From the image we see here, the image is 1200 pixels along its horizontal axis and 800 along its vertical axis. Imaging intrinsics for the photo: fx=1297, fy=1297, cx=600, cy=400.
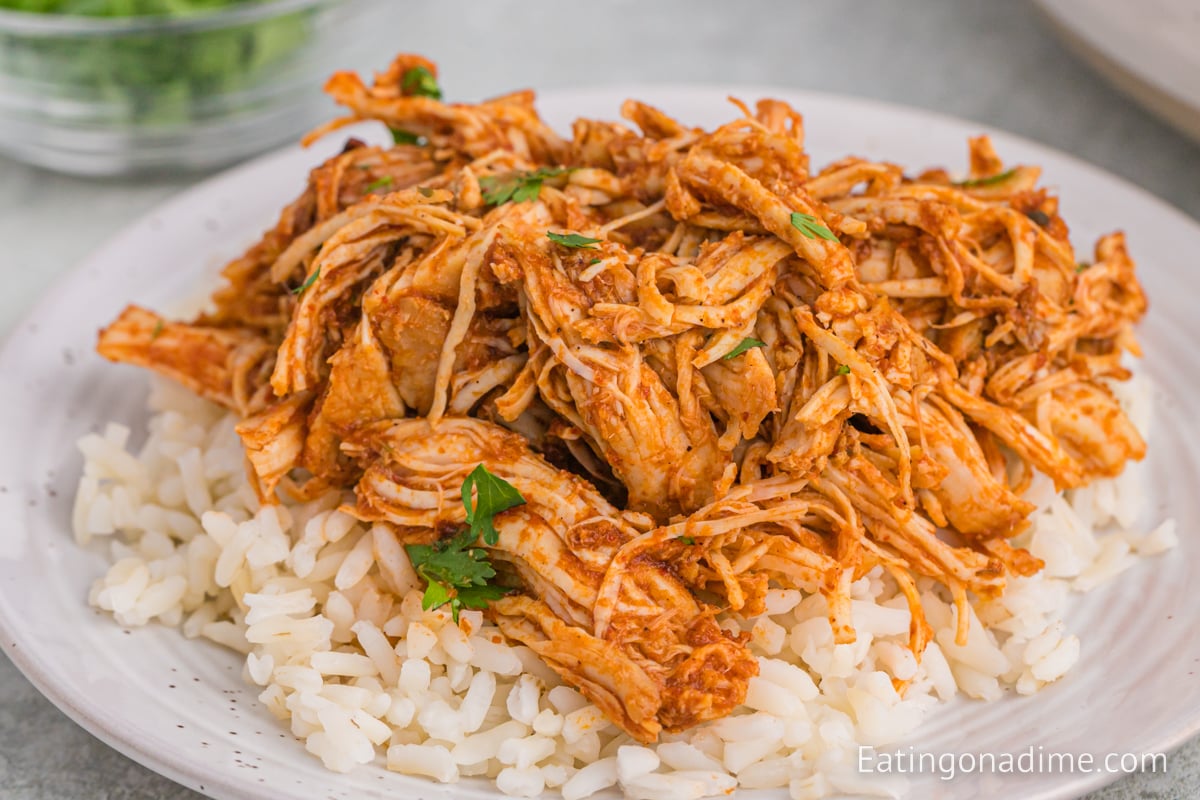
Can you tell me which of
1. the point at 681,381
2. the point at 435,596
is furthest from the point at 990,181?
the point at 435,596

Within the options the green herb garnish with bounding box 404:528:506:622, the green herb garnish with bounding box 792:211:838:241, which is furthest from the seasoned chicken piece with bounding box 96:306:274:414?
the green herb garnish with bounding box 792:211:838:241

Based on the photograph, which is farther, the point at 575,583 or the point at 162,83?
the point at 162,83

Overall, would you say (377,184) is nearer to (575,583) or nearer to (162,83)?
(575,583)

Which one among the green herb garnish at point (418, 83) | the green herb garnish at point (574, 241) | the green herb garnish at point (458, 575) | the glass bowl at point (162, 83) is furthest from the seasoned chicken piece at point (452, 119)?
the glass bowl at point (162, 83)

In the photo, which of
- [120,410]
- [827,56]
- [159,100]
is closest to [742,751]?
[120,410]

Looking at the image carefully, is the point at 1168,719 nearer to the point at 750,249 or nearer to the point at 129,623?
the point at 750,249

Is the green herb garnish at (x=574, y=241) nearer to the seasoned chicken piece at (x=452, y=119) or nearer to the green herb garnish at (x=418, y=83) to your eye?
the seasoned chicken piece at (x=452, y=119)
